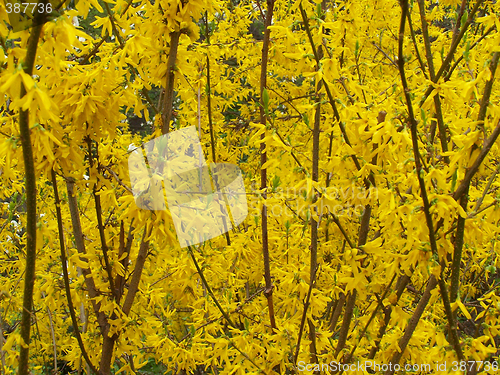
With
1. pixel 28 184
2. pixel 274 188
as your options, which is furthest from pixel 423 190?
pixel 28 184

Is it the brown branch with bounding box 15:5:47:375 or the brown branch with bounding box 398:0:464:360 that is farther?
the brown branch with bounding box 398:0:464:360

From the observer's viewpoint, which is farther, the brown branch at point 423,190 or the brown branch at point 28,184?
the brown branch at point 423,190

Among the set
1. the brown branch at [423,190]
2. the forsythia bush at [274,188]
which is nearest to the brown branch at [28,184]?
the forsythia bush at [274,188]

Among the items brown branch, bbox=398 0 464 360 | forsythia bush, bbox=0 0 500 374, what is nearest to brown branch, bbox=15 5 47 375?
forsythia bush, bbox=0 0 500 374

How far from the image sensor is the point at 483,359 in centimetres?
143

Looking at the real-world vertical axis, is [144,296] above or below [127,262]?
below

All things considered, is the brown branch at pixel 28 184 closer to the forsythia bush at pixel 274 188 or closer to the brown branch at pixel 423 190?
Answer: the forsythia bush at pixel 274 188

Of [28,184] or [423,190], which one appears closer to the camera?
[28,184]

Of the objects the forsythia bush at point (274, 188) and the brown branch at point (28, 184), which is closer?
the brown branch at point (28, 184)

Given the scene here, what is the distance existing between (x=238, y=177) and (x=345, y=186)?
5.08 ft

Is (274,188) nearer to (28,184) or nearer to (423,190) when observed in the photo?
(423,190)

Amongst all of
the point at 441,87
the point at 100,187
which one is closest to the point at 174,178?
the point at 100,187

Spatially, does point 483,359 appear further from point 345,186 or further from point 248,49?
point 248,49

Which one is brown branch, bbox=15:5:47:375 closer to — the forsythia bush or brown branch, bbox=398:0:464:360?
the forsythia bush
